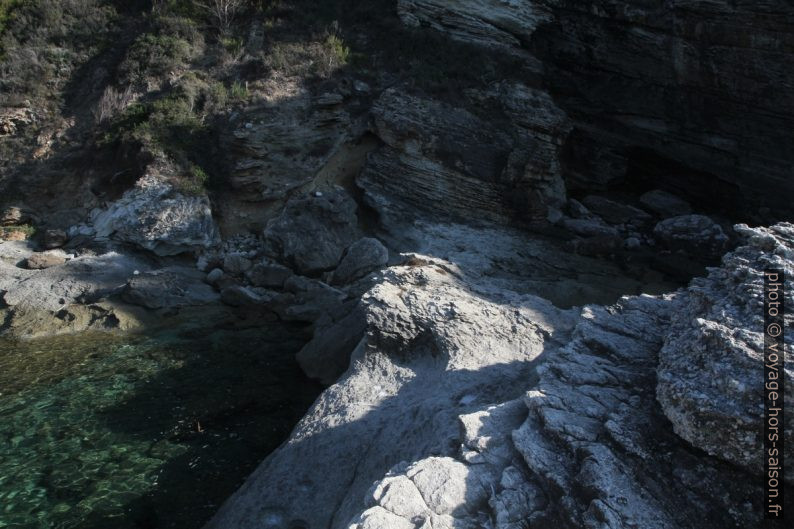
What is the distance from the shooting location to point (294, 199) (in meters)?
13.7

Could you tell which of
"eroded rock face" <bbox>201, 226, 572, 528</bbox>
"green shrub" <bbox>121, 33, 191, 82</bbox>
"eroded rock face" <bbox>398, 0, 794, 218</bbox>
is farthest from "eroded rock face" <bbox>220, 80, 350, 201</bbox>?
"eroded rock face" <bbox>201, 226, 572, 528</bbox>

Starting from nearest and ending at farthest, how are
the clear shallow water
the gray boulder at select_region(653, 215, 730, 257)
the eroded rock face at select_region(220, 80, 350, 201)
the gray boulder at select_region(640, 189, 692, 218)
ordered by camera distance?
the clear shallow water, the eroded rock face at select_region(220, 80, 350, 201), the gray boulder at select_region(653, 215, 730, 257), the gray boulder at select_region(640, 189, 692, 218)

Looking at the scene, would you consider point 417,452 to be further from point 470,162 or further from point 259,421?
point 470,162

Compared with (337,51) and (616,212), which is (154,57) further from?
(616,212)

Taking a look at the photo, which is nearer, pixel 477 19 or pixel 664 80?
pixel 664 80

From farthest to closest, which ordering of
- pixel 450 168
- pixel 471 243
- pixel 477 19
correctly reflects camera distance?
pixel 477 19
pixel 450 168
pixel 471 243

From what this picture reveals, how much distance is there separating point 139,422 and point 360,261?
578 cm

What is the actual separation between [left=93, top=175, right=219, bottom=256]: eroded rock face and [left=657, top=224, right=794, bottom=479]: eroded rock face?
10.6 meters

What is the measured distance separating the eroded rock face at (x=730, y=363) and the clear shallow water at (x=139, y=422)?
168 inches

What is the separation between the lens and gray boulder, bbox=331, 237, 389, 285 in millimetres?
12141

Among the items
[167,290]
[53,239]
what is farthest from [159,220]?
[167,290]

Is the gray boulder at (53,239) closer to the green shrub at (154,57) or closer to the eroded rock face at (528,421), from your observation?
the green shrub at (154,57)

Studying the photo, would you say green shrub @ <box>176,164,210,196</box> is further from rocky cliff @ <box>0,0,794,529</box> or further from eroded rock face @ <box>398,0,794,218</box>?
eroded rock face @ <box>398,0,794,218</box>

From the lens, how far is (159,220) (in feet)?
41.7
